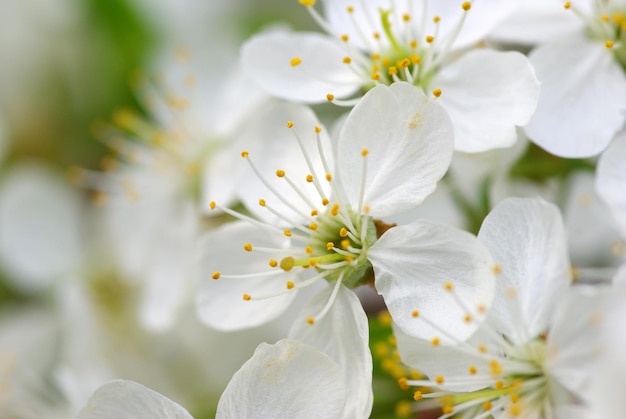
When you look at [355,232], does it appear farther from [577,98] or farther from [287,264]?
[577,98]

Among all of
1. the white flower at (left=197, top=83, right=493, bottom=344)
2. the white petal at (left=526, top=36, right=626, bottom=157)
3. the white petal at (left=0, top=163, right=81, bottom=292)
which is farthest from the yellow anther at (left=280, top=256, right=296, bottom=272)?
the white petal at (left=0, top=163, right=81, bottom=292)

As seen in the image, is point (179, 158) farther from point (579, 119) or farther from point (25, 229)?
point (579, 119)

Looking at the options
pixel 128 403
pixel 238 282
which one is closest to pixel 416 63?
pixel 238 282

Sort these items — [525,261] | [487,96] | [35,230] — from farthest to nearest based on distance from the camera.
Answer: [35,230] < [487,96] < [525,261]

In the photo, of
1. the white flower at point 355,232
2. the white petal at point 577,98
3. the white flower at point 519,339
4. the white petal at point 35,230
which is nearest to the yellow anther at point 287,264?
the white flower at point 355,232

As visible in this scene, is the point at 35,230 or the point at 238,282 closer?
the point at 238,282

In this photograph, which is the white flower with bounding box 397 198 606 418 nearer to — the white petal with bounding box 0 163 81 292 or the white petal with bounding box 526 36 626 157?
the white petal with bounding box 526 36 626 157
